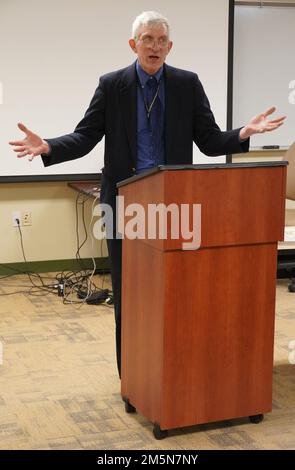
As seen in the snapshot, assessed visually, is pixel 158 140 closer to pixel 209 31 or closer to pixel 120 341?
pixel 120 341

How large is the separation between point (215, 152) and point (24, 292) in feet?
7.93

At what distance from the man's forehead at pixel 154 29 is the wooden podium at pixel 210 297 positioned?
58 centimetres

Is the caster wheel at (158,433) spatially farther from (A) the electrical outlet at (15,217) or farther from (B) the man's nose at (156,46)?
(A) the electrical outlet at (15,217)

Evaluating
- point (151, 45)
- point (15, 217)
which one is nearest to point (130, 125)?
point (151, 45)

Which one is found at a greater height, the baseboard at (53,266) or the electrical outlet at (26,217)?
the electrical outlet at (26,217)

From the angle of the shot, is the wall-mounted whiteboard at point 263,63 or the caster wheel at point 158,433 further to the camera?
the wall-mounted whiteboard at point 263,63

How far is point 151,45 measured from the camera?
9.45 feet

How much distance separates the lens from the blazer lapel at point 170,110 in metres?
3.02

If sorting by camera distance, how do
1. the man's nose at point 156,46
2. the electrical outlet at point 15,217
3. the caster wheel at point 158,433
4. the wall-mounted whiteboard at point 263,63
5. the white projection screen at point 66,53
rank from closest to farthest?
the caster wheel at point 158,433 < the man's nose at point 156,46 < the white projection screen at point 66,53 < the electrical outlet at point 15,217 < the wall-mounted whiteboard at point 263,63

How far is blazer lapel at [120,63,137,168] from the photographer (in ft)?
9.91

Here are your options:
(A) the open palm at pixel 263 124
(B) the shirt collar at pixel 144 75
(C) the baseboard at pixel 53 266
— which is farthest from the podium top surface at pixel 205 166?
(C) the baseboard at pixel 53 266

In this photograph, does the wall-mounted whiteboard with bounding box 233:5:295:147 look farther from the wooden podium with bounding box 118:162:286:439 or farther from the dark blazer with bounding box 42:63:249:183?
the wooden podium with bounding box 118:162:286:439

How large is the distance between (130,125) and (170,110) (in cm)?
17

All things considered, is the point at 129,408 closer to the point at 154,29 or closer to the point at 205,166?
the point at 205,166
